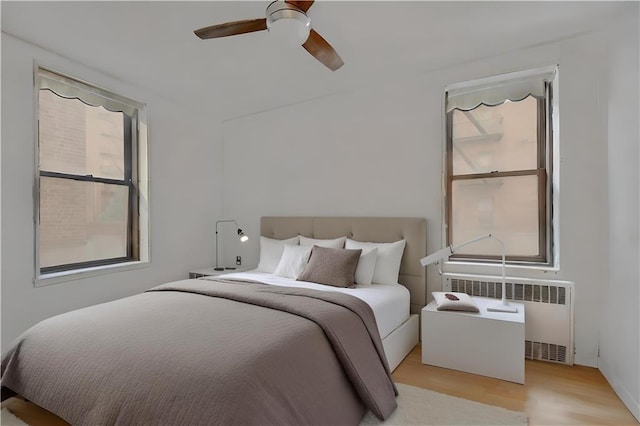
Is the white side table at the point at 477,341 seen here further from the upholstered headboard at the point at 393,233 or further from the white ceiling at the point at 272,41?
the white ceiling at the point at 272,41

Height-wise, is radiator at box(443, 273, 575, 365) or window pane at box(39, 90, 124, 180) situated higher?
window pane at box(39, 90, 124, 180)

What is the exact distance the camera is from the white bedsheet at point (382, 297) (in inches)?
89.0

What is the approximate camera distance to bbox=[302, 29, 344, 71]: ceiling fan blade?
1.95 meters

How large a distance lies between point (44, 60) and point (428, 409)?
3636 mm

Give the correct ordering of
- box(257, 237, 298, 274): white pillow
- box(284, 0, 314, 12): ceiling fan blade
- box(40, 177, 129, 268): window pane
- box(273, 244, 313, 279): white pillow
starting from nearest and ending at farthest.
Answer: box(284, 0, 314, 12): ceiling fan blade
box(40, 177, 129, 268): window pane
box(273, 244, 313, 279): white pillow
box(257, 237, 298, 274): white pillow

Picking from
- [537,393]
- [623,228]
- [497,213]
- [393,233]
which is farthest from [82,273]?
[623,228]

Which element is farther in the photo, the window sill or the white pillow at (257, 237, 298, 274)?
the white pillow at (257, 237, 298, 274)

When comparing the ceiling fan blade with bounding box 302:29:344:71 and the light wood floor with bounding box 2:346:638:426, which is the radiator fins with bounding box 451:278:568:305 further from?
the ceiling fan blade with bounding box 302:29:344:71

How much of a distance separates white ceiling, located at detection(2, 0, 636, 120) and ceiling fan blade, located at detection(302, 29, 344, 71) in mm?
244

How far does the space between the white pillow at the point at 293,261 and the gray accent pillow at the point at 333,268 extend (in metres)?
0.12

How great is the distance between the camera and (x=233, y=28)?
6.11 feet

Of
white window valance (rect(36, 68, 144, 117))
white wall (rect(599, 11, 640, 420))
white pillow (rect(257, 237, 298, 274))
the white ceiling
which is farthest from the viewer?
white pillow (rect(257, 237, 298, 274))

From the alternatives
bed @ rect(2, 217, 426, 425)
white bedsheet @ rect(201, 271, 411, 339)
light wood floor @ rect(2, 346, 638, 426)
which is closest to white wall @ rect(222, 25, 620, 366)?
light wood floor @ rect(2, 346, 638, 426)

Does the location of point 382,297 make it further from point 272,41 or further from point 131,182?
point 131,182
